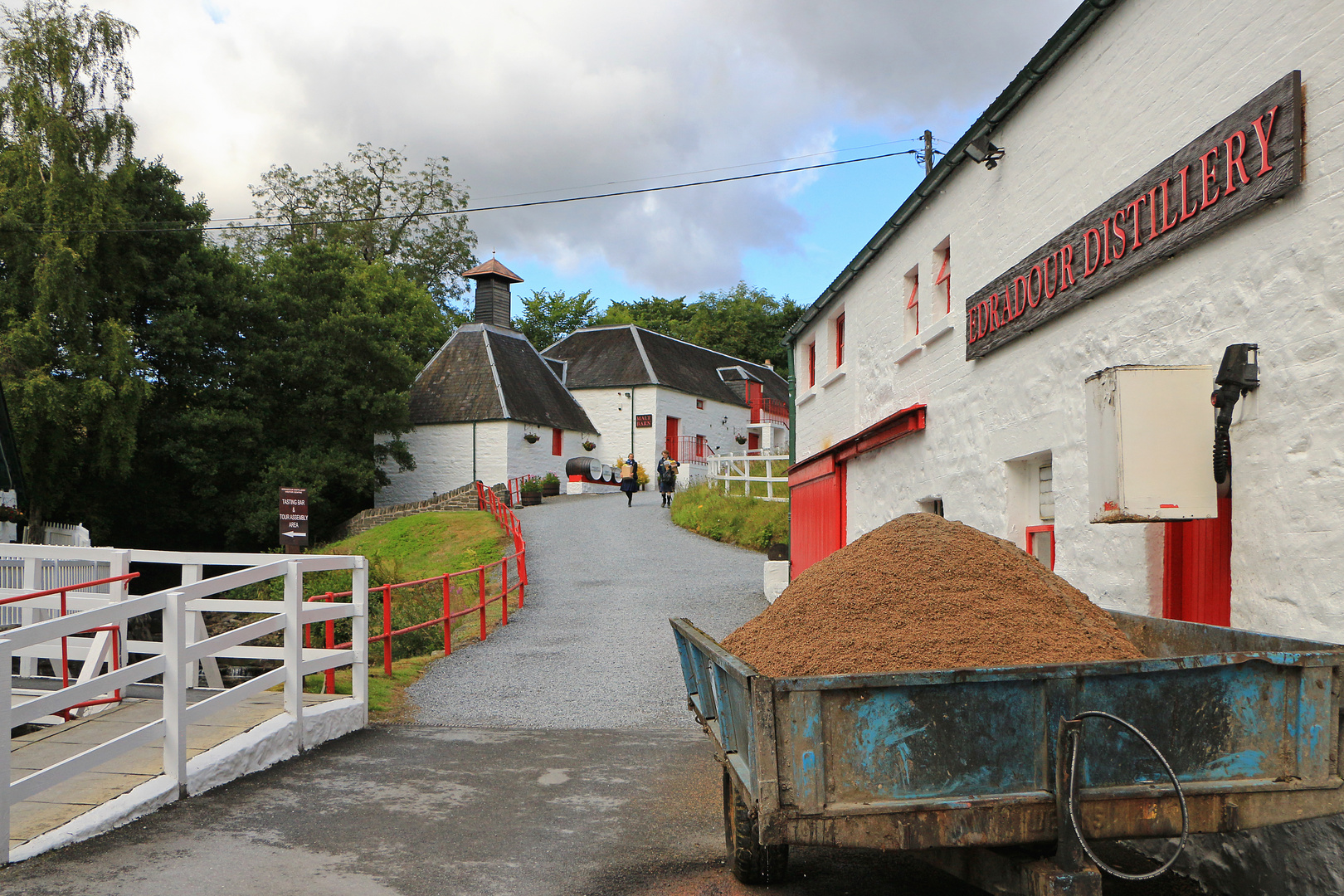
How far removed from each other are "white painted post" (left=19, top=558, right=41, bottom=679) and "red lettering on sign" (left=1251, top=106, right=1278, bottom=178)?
10017mm

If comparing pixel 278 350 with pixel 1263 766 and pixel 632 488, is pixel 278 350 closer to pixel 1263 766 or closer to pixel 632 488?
pixel 632 488

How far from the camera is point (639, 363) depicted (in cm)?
4647

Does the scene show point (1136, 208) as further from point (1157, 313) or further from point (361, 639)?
point (361, 639)

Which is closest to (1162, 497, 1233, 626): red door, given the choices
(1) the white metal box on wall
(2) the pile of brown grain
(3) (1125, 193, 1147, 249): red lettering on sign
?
(1) the white metal box on wall

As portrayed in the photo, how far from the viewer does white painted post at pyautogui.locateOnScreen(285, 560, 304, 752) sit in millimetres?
7469

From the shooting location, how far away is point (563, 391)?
147 feet

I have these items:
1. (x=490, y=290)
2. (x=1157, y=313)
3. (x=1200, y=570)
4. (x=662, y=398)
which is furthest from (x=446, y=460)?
(x=1200, y=570)

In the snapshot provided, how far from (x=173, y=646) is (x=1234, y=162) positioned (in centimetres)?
670

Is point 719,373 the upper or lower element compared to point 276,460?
upper

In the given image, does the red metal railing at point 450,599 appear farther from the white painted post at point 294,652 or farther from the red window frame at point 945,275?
the red window frame at point 945,275

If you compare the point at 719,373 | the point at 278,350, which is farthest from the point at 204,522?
the point at 719,373

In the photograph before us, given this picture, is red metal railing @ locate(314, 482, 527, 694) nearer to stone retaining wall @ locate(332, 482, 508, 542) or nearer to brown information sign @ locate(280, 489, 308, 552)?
brown information sign @ locate(280, 489, 308, 552)

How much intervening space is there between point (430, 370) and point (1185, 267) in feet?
125

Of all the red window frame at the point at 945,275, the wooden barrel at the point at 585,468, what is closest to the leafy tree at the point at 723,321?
the wooden barrel at the point at 585,468
